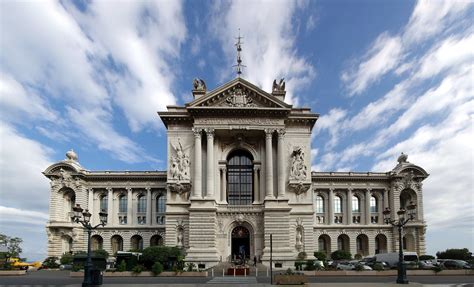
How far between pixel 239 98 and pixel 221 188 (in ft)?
40.6

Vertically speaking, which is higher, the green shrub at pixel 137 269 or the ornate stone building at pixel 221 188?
the ornate stone building at pixel 221 188

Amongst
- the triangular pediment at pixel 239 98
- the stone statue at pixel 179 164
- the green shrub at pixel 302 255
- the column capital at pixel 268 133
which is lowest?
the green shrub at pixel 302 255

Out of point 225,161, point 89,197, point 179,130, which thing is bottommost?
point 89,197

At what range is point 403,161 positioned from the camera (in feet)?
235

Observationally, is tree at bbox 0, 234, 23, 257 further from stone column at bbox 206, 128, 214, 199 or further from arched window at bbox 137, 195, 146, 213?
stone column at bbox 206, 128, 214, 199

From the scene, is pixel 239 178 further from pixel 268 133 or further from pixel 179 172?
pixel 179 172

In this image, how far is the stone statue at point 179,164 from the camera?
180 ft

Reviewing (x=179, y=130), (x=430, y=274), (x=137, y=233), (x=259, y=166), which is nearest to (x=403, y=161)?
(x=259, y=166)

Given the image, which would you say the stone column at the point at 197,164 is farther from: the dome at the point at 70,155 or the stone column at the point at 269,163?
the dome at the point at 70,155

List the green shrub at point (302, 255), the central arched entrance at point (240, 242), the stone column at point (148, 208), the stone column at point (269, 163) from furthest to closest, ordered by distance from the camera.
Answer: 1. the stone column at point (148, 208)
2. the central arched entrance at point (240, 242)
3. the stone column at point (269, 163)
4. the green shrub at point (302, 255)

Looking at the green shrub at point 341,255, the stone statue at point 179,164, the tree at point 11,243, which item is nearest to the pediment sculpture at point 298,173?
the stone statue at point 179,164

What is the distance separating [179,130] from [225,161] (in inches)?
302

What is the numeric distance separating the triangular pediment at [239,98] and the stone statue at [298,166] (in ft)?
21.4

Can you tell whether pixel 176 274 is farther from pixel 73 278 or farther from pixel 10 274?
pixel 10 274
